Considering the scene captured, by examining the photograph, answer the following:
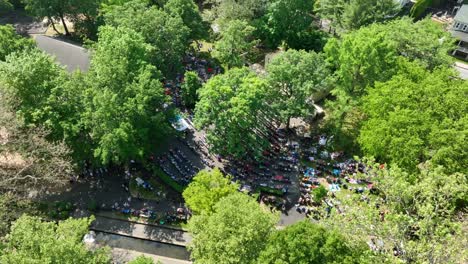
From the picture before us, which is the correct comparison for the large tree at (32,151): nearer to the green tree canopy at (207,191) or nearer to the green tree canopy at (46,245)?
the green tree canopy at (46,245)

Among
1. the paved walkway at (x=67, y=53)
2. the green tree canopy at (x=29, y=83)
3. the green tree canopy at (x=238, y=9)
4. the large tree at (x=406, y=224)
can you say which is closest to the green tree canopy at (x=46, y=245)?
the green tree canopy at (x=29, y=83)

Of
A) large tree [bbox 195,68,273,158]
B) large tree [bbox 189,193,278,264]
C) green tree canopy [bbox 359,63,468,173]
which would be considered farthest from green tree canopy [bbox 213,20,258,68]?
large tree [bbox 189,193,278,264]

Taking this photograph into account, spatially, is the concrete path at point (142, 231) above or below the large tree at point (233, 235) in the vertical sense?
Result: below

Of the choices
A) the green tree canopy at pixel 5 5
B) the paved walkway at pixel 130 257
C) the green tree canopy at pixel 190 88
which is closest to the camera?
the paved walkway at pixel 130 257

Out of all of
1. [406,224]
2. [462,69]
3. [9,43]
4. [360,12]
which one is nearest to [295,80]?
[406,224]

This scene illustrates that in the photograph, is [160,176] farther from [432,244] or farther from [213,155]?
[432,244]

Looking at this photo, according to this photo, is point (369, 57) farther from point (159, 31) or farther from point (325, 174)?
point (159, 31)
